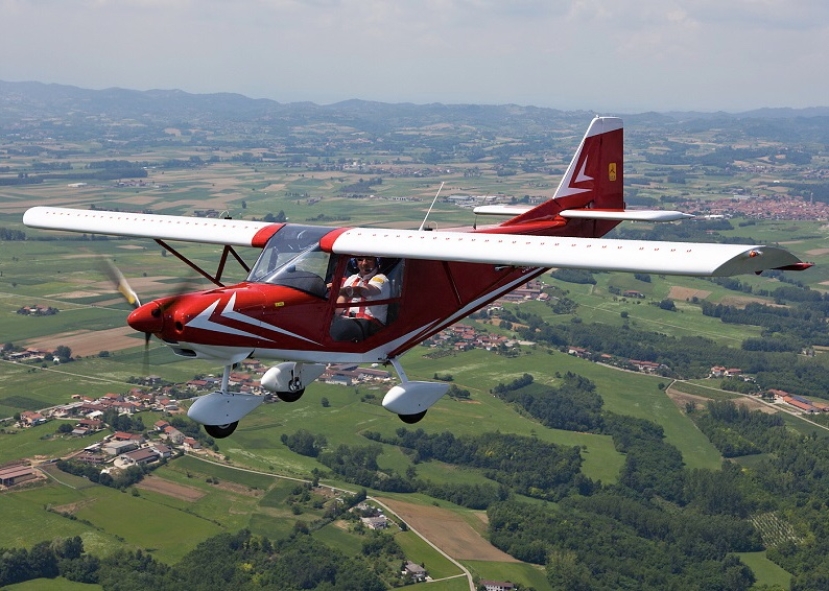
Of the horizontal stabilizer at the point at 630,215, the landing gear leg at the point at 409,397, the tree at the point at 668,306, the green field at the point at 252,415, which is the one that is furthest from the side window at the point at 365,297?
the tree at the point at 668,306

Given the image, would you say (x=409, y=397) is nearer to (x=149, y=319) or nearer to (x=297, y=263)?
(x=297, y=263)

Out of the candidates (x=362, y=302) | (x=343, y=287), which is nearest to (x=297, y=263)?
(x=343, y=287)

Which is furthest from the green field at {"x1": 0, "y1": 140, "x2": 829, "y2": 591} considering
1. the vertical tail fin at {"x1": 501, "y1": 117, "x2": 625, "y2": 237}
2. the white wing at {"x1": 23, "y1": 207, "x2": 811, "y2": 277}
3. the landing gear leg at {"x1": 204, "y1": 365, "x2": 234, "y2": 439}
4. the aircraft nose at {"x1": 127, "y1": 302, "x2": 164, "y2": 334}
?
the aircraft nose at {"x1": 127, "y1": 302, "x2": 164, "y2": 334}

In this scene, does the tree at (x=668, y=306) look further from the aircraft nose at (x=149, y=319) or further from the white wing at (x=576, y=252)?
the aircraft nose at (x=149, y=319)

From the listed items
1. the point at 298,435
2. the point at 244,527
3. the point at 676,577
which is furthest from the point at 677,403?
the point at 244,527

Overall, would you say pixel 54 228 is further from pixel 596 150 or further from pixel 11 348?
pixel 11 348

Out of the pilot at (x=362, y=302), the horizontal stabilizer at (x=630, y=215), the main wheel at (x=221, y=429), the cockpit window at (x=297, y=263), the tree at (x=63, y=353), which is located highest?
the horizontal stabilizer at (x=630, y=215)

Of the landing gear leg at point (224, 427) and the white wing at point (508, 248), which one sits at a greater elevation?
the white wing at point (508, 248)
